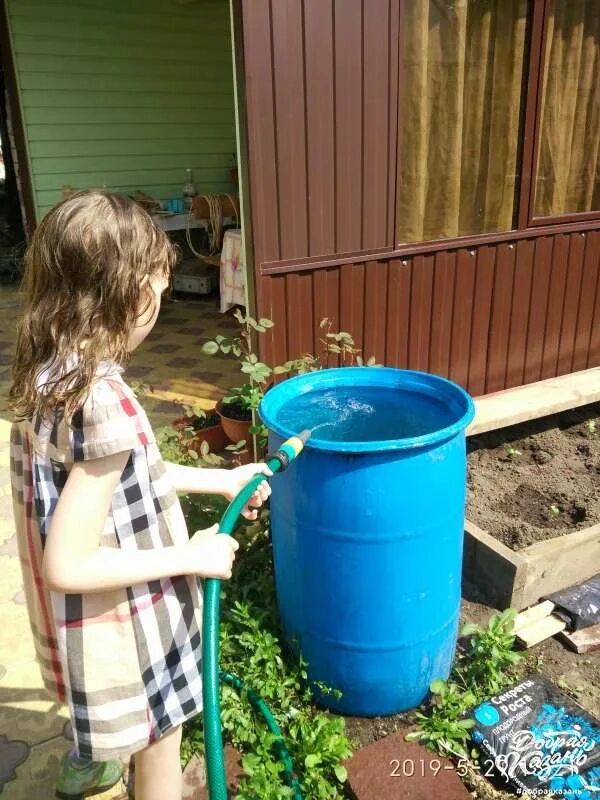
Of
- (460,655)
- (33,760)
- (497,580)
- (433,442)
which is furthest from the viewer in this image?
(497,580)

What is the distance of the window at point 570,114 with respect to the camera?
4078mm

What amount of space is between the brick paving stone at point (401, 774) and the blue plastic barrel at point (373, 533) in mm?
200

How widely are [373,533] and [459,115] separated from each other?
9.47ft

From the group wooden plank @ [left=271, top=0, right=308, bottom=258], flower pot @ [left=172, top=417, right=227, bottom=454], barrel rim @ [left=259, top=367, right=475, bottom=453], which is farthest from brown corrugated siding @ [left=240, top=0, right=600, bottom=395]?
barrel rim @ [left=259, top=367, right=475, bottom=453]

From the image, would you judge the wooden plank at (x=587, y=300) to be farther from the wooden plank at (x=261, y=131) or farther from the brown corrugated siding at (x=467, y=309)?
the wooden plank at (x=261, y=131)

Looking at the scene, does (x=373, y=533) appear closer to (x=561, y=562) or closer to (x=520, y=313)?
(x=561, y=562)

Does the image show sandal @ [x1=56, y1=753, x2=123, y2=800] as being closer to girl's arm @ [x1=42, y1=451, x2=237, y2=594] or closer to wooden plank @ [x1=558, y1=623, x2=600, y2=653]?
girl's arm @ [x1=42, y1=451, x2=237, y2=594]

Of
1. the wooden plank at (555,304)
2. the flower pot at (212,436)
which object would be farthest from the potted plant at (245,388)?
the wooden plank at (555,304)

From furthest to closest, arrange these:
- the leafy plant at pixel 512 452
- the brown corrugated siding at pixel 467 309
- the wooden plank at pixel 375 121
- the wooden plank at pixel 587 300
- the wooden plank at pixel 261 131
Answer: the wooden plank at pixel 587 300, the leafy plant at pixel 512 452, the brown corrugated siding at pixel 467 309, the wooden plank at pixel 375 121, the wooden plank at pixel 261 131

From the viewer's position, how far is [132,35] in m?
7.34

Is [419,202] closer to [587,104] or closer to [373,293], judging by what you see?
[373,293]


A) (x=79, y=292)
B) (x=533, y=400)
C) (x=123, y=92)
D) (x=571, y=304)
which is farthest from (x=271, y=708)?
(x=123, y=92)

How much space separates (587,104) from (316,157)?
2.27m

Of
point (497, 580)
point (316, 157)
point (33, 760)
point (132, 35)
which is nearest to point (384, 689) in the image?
point (497, 580)
